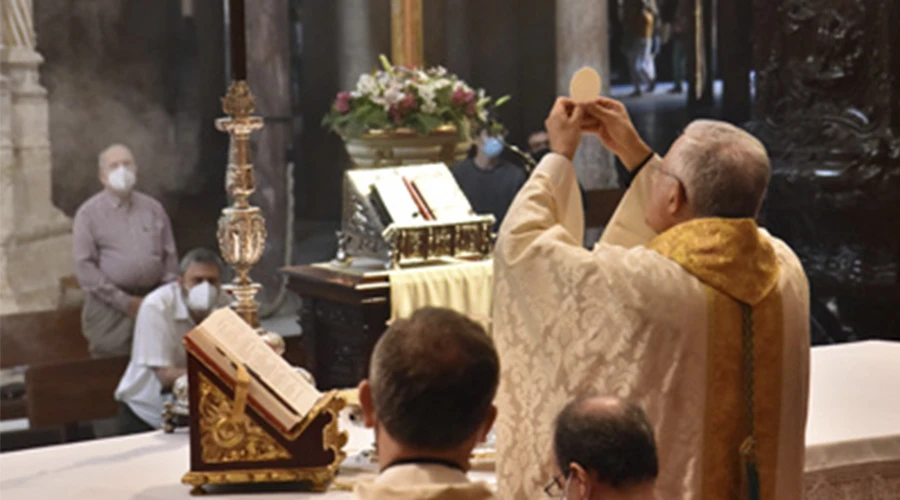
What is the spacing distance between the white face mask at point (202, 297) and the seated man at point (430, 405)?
5.58 m

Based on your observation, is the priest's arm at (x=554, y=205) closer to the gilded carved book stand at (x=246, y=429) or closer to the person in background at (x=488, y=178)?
the gilded carved book stand at (x=246, y=429)

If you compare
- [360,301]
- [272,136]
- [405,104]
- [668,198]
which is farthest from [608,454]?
[272,136]

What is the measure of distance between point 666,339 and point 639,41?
25.1 ft

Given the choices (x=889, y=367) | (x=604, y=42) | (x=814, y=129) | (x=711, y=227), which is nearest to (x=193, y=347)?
(x=711, y=227)

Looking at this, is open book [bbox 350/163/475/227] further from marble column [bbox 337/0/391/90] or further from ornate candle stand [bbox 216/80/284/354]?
marble column [bbox 337/0/391/90]

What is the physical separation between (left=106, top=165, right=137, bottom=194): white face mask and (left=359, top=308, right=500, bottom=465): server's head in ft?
21.4

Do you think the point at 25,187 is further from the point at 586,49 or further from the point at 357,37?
the point at 586,49

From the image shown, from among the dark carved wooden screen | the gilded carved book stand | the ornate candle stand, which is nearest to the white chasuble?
the gilded carved book stand

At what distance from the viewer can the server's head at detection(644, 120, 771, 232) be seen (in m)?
2.97

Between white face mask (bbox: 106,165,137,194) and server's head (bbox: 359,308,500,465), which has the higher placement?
server's head (bbox: 359,308,500,465)

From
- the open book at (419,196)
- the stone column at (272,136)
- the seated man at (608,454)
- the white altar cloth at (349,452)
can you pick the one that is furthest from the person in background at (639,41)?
the seated man at (608,454)

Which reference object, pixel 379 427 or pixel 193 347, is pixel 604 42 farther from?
pixel 379 427

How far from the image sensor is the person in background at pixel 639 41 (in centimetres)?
1042

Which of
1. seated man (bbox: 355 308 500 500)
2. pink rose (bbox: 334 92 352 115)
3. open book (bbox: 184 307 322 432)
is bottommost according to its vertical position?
open book (bbox: 184 307 322 432)
